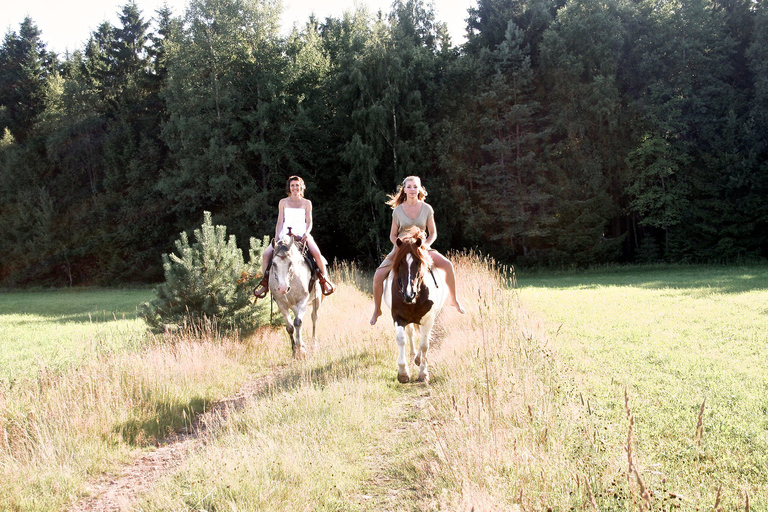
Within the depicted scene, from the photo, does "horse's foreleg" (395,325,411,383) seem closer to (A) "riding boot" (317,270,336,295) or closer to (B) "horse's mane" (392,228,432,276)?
(B) "horse's mane" (392,228,432,276)

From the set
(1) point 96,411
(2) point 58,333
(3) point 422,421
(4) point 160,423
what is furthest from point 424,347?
(2) point 58,333

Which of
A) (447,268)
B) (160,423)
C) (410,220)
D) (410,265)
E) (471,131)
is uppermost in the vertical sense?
(471,131)

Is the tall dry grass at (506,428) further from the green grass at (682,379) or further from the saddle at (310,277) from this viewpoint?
the saddle at (310,277)

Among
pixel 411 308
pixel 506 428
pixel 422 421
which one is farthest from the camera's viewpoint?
pixel 411 308

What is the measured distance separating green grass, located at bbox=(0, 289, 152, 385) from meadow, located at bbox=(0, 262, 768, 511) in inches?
19.4

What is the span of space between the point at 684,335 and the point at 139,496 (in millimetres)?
8316

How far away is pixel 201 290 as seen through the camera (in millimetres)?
9320

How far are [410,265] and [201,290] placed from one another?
16.1 ft

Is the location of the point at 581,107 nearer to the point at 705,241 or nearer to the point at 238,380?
the point at 705,241

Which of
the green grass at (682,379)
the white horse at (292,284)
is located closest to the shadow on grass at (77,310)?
the white horse at (292,284)

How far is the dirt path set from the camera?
421 centimetres

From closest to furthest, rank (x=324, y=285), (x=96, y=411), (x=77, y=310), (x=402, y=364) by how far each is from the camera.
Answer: (x=96, y=411)
(x=402, y=364)
(x=324, y=285)
(x=77, y=310)

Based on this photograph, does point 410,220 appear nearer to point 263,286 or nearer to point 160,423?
point 263,286

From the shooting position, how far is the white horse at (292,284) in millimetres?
8227
